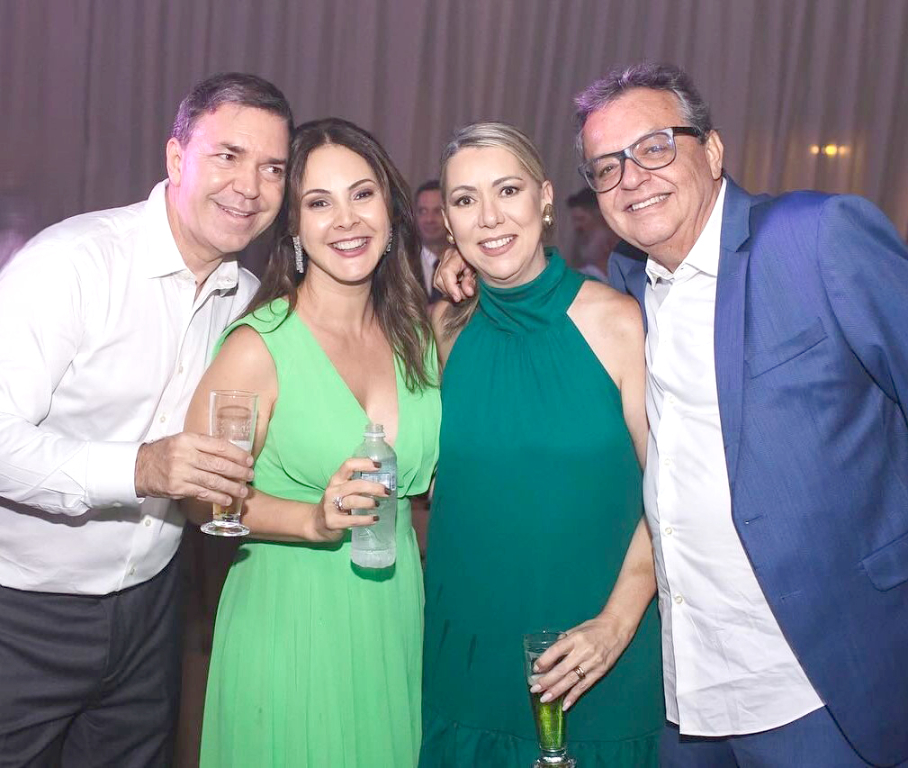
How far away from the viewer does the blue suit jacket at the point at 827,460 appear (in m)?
1.93

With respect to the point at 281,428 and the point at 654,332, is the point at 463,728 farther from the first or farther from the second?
the point at 654,332

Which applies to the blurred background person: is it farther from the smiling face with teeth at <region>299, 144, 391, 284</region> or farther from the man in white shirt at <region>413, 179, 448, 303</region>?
the smiling face with teeth at <region>299, 144, 391, 284</region>

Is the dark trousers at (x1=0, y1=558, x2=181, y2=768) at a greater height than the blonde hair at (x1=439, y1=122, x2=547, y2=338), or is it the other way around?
the blonde hair at (x1=439, y1=122, x2=547, y2=338)

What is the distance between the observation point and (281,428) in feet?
7.99

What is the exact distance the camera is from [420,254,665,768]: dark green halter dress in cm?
233

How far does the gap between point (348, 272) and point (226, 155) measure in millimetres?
411

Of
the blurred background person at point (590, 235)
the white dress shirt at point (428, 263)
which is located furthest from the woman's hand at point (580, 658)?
the blurred background person at point (590, 235)

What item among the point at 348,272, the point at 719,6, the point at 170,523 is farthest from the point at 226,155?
the point at 719,6

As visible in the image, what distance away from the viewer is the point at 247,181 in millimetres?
2484

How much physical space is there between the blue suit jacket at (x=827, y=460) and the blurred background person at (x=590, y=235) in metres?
4.24

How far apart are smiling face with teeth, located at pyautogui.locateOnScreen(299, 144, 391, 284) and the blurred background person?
149 inches

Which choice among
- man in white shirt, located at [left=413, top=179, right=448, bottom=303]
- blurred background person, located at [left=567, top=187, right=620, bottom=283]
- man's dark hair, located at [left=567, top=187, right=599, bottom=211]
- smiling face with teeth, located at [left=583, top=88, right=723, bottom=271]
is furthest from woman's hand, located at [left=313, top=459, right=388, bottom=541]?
man's dark hair, located at [left=567, top=187, right=599, bottom=211]

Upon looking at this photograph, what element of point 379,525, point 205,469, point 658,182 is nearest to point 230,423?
point 205,469

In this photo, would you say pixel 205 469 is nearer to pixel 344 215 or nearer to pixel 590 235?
pixel 344 215
